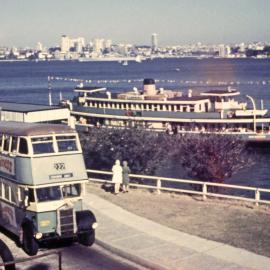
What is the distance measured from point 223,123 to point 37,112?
34938 millimetres

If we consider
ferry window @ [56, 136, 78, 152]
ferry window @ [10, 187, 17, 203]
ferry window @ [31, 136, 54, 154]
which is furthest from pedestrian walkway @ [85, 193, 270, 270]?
ferry window @ [31, 136, 54, 154]

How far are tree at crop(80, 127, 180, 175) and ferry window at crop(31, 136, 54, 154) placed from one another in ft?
54.3

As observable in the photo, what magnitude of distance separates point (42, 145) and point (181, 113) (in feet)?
150

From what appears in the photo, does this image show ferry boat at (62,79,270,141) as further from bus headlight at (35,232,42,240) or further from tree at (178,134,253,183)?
bus headlight at (35,232,42,240)

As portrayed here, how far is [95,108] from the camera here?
230ft

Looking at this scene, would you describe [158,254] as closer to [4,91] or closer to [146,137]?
[146,137]

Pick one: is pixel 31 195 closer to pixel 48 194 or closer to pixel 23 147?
pixel 48 194

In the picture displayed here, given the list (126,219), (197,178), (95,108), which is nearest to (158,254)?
(126,219)

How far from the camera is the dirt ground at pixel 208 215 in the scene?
18375 mm

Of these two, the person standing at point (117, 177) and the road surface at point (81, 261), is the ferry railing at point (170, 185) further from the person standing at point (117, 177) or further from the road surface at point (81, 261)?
the road surface at point (81, 261)

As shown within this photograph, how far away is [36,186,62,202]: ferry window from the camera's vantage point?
17469mm

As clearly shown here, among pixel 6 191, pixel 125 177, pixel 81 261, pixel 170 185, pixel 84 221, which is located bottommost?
pixel 170 185

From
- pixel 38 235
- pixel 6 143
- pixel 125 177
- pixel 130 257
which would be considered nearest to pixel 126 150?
pixel 125 177

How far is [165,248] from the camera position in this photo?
1733 centimetres
